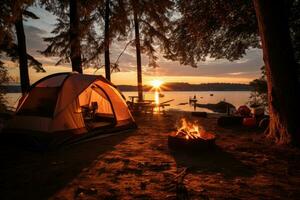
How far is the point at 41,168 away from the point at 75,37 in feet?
33.7

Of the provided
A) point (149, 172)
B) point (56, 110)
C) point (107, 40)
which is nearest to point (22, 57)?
point (107, 40)

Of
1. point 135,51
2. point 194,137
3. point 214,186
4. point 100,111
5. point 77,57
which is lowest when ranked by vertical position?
point 214,186

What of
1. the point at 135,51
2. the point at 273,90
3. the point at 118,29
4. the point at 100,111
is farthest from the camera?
the point at 135,51

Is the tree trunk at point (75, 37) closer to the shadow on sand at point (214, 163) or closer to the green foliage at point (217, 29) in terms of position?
the green foliage at point (217, 29)

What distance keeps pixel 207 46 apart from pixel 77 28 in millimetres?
6908

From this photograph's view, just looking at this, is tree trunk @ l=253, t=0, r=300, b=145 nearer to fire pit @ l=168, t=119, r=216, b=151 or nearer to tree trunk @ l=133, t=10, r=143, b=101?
fire pit @ l=168, t=119, r=216, b=151

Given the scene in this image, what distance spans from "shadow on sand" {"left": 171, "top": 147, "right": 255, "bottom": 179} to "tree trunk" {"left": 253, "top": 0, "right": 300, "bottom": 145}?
206 cm

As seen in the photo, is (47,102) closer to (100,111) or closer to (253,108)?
(100,111)

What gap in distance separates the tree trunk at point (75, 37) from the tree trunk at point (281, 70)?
380 inches

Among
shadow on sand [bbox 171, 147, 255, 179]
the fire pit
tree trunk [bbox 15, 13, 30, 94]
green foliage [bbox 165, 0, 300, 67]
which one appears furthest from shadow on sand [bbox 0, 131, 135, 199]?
tree trunk [bbox 15, 13, 30, 94]

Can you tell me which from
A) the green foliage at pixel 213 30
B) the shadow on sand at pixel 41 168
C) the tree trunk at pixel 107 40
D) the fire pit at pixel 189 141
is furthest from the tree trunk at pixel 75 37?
the fire pit at pixel 189 141

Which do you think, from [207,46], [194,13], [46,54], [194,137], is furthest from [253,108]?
[46,54]

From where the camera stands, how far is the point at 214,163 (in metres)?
6.34

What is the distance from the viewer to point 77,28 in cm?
1443
